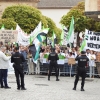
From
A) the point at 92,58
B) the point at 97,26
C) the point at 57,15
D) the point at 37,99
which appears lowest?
the point at 37,99

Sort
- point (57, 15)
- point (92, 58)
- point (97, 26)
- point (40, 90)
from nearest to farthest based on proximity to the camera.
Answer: point (40, 90)
point (92, 58)
point (97, 26)
point (57, 15)

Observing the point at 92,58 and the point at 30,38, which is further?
the point at 30,38

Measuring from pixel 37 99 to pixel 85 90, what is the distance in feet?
12.5

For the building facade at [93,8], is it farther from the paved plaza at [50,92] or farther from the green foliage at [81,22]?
the green foliage at [81,22]

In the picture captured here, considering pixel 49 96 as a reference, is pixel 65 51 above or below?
above

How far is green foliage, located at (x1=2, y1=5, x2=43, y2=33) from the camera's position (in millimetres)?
53672

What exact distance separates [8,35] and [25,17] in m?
26.4

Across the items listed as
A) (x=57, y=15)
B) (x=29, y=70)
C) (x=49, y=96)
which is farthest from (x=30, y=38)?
(x=57, y=15)

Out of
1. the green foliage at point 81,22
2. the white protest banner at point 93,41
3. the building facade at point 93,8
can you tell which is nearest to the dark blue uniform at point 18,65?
the white protest banner at point 93,41

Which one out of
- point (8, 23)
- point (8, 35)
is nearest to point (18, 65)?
point (8, 35)

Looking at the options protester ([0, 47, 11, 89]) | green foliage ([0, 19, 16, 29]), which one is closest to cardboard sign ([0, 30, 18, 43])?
protester ([0, 47, 11, 89])

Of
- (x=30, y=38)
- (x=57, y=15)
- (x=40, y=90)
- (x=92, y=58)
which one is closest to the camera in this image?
(x=40, y=90)

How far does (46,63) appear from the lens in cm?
2583

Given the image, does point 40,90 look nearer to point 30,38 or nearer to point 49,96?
point 49,96
